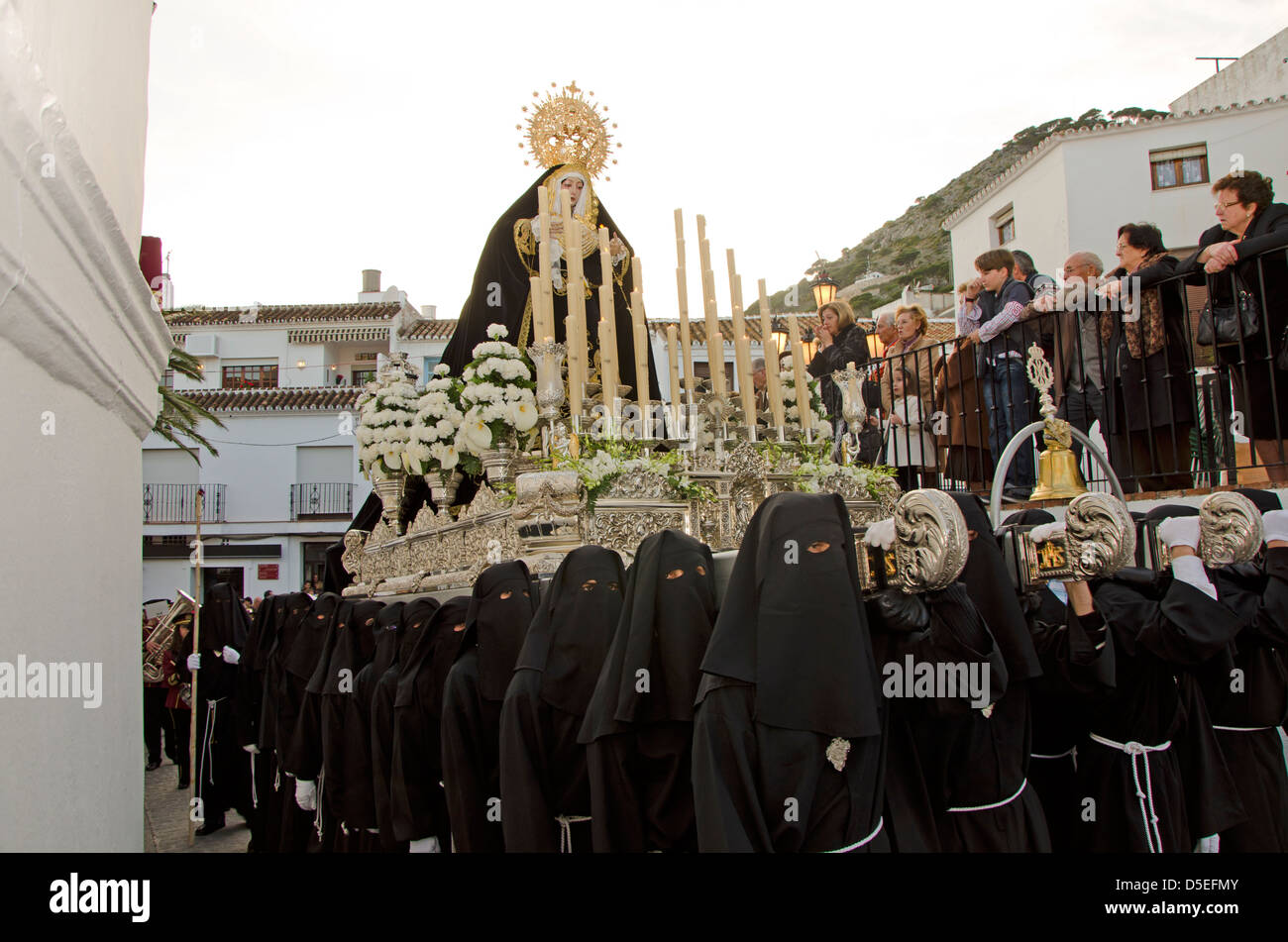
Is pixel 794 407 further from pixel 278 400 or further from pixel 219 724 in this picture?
pixel 278 400

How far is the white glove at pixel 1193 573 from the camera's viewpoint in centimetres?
306

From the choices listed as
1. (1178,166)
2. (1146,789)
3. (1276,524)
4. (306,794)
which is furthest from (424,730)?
(1178,166)

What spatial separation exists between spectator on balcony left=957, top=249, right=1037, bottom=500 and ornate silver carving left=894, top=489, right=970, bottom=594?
3.69 metres

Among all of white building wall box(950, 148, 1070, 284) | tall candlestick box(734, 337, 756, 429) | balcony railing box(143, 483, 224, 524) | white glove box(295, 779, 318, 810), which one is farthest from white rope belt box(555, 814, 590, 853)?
balcony railing box(143, 483, 224, 524)

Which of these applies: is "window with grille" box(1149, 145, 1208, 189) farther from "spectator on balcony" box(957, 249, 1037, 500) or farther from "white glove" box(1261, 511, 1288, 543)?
"white glove" box(1261, 511, 1288, 543)

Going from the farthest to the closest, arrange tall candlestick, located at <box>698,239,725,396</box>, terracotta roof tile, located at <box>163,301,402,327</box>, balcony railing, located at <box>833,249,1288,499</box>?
terracotta roof tile, located at <box>163,301,402,327</box> < tall candlestick, located at <box>698,239,725,396</box> < balcony railing, located at <box>833,249,1288,499</box>

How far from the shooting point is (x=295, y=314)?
27859 millimetres

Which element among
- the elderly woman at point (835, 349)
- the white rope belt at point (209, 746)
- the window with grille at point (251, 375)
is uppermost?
the window with grille at point (251, 375)

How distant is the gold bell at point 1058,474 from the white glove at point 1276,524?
747 mm

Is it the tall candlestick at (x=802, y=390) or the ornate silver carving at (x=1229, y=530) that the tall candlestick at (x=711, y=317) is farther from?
the ornate silver carving at (x=1229, y=530)

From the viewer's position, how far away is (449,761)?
402cm

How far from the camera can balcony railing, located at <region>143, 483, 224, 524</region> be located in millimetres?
25797

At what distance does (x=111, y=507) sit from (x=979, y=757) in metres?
2.84

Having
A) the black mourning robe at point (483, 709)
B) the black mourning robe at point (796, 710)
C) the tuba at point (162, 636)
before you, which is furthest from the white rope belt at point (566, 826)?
the tuba at point (162, 636)
